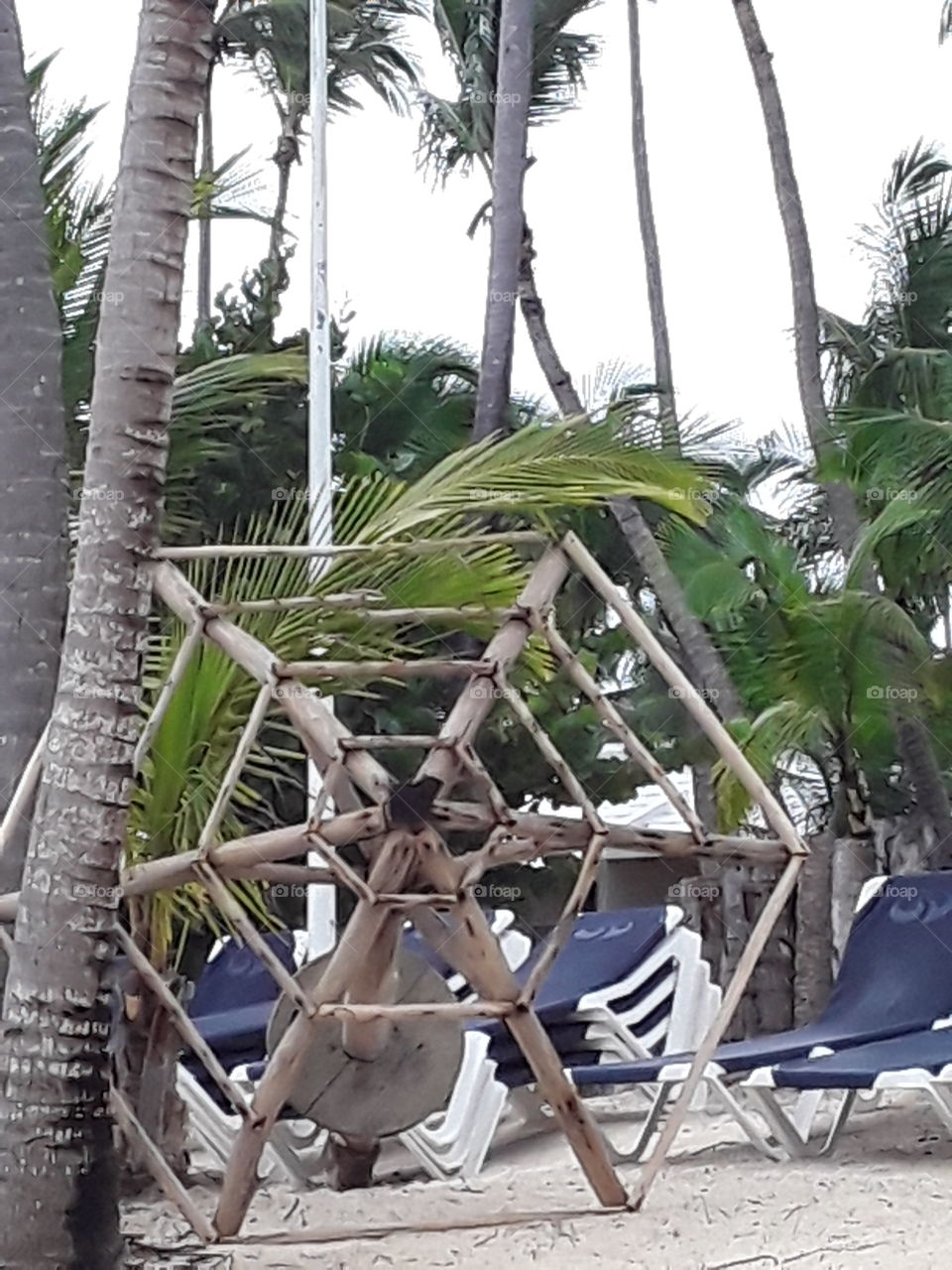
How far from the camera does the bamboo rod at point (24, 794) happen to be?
421 centimetres

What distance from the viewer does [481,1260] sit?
14.1ft

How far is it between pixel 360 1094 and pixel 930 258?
27.8ft

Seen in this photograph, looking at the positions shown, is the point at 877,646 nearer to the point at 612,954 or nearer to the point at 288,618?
the point at 612,954

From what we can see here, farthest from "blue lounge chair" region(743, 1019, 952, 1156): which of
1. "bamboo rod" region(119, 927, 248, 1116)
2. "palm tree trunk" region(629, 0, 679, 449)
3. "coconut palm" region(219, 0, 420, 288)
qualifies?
"coconut palm" region(219, 0, 420, 288)

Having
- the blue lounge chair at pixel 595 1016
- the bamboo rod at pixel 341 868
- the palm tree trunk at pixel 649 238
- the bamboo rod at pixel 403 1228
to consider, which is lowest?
the blue lounge chair at pixel 595 1016

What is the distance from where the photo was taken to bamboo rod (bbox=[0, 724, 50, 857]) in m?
4.21

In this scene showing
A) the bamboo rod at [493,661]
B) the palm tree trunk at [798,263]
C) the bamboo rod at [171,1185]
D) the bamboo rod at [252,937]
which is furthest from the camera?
the palm tree trunk at [798,263]

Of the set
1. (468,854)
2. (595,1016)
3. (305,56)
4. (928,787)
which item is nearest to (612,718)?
(468,854)

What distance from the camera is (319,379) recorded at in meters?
10.3

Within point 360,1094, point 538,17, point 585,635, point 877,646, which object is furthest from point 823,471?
point 360,1094

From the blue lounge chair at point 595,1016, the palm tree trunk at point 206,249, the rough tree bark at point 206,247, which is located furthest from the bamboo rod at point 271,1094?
the palm tree trunk at point 206,249

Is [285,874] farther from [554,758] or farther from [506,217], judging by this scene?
[506,217]

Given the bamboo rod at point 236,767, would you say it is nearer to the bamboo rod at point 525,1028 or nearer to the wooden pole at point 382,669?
the wooden pole at point 382,669

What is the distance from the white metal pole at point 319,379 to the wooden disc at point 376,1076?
1.48 m
